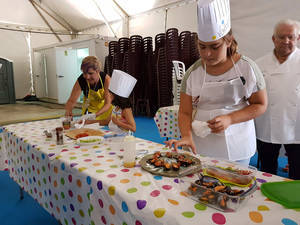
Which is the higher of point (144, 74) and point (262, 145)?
point (144, 74)

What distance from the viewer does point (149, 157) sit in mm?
1104

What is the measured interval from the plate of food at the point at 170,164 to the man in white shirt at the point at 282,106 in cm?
113

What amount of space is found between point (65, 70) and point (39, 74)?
1875mm

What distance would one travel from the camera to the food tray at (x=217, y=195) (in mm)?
648

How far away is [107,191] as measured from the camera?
0.85 m

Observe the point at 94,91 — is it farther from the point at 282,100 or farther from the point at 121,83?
the point at 282,100

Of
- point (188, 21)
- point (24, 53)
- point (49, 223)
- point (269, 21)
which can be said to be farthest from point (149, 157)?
point (24, 53)

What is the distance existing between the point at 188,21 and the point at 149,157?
5.82 metres

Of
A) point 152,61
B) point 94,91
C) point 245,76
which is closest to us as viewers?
point 245,76

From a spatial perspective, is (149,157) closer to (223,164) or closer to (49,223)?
(223,164)

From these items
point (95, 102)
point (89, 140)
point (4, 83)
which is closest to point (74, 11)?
point (4, 83)

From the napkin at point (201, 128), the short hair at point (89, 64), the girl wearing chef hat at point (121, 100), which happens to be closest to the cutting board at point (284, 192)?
the napkin at point (201, 128)

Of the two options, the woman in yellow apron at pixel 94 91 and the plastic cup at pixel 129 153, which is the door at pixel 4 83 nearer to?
the woman in yellow apron at pixel 94 91

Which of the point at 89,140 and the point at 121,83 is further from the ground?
the point at 121,83
